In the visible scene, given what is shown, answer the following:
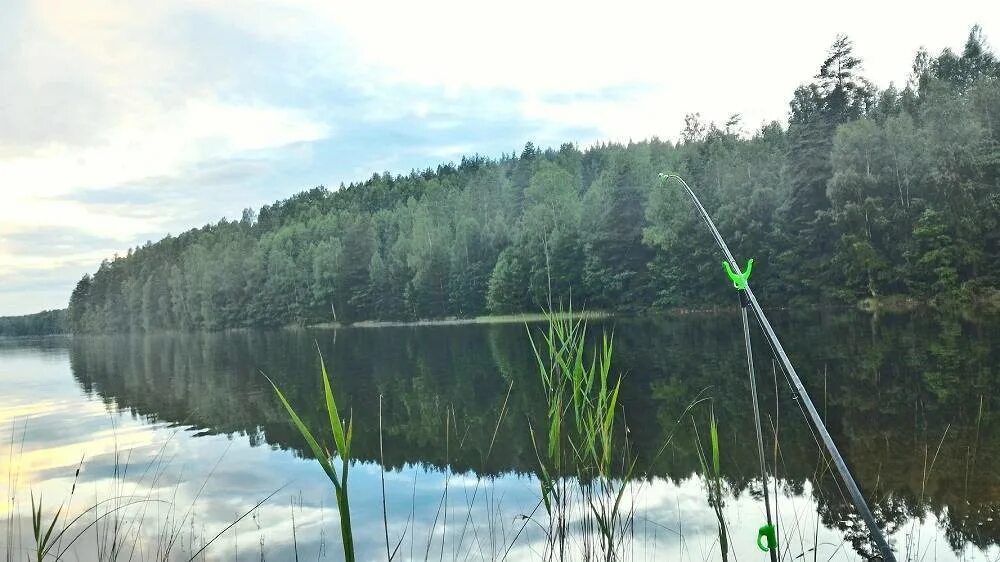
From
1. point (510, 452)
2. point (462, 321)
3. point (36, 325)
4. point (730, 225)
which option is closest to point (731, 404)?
point (510, 452)

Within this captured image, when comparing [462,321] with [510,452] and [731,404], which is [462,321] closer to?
[731,404]

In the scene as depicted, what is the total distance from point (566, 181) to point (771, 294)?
38465 millimetres

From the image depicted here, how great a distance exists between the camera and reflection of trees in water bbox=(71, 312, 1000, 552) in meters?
7.42

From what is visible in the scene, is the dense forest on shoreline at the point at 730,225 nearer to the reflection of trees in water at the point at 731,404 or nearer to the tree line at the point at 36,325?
the reflection of trees in water at the point at 731,404

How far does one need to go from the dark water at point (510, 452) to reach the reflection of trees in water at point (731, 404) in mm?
55

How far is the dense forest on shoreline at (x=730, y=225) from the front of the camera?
4281cm

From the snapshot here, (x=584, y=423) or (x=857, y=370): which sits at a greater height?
(x=584, y=423)

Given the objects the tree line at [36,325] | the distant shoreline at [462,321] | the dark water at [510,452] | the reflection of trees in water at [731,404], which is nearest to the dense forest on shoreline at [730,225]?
the distant shoreline at [462,321]

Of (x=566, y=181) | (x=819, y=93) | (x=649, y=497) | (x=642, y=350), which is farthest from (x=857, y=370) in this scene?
(x=566, y=181)

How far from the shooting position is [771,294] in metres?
51.2

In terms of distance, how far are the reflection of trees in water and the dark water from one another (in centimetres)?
5

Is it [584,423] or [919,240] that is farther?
[919,240]

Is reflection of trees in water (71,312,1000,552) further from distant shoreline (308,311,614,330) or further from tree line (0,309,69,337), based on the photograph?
tree line (0,309,69,337)

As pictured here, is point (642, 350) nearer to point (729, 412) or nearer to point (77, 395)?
point (729, 412)
